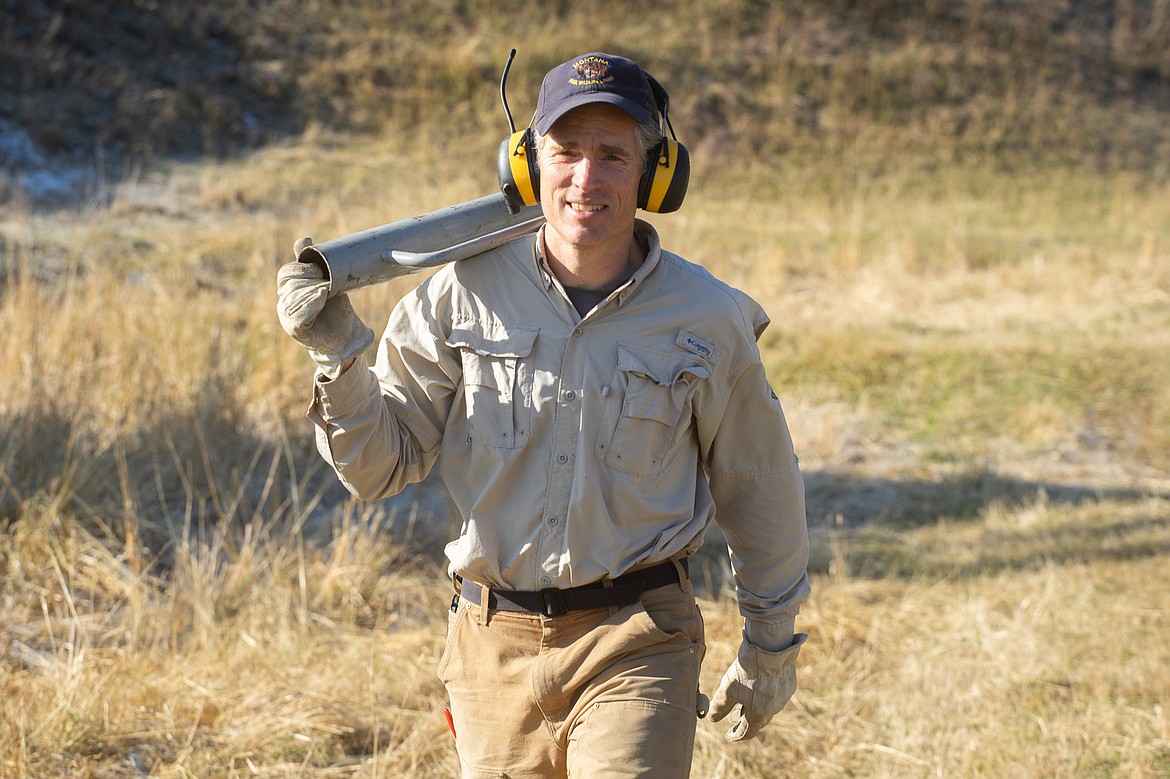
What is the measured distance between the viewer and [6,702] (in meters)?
3.97

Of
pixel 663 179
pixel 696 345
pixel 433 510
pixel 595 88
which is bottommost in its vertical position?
pixel 433 510

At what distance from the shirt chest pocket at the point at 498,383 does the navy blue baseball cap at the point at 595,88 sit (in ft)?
1.53

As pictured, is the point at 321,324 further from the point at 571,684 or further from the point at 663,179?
the point at 571,684

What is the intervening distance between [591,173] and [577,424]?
1.79ft

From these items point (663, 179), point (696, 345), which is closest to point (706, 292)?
point (696, 345)

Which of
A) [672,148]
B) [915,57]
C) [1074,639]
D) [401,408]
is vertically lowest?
[1074,639]

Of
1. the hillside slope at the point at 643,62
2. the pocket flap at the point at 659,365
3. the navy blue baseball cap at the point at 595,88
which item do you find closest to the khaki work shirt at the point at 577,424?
the pocket flap at the point at 659,365

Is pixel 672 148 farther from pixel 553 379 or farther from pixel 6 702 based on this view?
pixel 6 702

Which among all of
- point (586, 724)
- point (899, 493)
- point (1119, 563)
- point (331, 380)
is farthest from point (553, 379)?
point (899, 493)

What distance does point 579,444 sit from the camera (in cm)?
271

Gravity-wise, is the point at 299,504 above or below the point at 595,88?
below

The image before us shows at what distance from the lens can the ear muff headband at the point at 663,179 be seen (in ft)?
9.19

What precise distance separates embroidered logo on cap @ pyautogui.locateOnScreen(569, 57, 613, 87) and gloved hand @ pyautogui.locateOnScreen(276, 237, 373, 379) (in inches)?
26.8

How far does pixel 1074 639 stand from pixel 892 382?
449 centimetres
